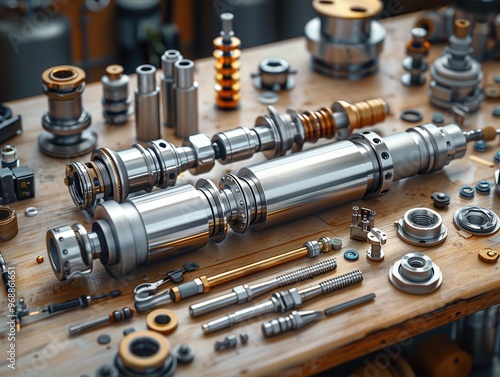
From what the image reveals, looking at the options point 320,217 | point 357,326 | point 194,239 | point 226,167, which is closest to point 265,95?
point 226,167

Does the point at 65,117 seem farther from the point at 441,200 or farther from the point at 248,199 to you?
the point at 441,200

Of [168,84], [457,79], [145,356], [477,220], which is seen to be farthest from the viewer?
[457,79]

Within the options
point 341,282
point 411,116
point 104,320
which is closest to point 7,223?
point 104,320

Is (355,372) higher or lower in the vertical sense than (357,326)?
lower

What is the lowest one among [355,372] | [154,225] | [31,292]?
[355,372]

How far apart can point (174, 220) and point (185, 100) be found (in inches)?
19.3

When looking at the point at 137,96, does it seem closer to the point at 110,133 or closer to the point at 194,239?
the point at 110,133

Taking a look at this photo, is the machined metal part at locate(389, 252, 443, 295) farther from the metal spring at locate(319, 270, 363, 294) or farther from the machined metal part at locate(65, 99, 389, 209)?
the machined metal part at locate(65, 99, 389, 209)

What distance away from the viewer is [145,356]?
4.50 ft

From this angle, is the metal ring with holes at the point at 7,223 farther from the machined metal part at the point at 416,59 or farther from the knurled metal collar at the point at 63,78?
the machined metal part at the point at 416,59

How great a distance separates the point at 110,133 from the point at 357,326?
34.3 inches

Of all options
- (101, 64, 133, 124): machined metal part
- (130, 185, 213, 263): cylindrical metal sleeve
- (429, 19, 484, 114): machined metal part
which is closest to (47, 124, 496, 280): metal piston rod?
(130, 185, 213, 263): cylindrical metal sleeve

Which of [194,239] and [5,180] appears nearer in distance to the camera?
[194,239]

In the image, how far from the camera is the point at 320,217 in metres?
1.75
